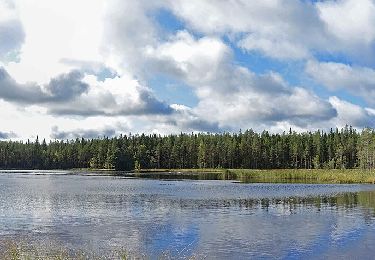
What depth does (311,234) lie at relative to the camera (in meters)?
37.7

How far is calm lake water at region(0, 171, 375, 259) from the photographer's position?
31641 mm

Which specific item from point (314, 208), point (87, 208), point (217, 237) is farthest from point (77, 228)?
point (314, 208)

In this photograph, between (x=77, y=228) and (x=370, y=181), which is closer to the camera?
(x=77, y=228)

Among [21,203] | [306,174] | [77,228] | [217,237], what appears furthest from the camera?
[306,174]

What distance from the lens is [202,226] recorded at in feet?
135

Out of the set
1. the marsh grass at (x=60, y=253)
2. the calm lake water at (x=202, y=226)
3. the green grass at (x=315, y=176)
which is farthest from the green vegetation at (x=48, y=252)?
the green grass at (x=315, y=176)

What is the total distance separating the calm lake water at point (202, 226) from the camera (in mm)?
31641

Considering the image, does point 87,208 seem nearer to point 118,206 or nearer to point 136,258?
point 118,206

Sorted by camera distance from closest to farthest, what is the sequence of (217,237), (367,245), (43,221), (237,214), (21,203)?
(367,245)
(217,237)
(43,221)
(237,214)
(21,203)

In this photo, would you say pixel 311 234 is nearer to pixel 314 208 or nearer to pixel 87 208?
pixel 314 208

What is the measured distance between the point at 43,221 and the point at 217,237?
674 inches

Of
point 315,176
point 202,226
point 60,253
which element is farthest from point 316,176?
point 60,253

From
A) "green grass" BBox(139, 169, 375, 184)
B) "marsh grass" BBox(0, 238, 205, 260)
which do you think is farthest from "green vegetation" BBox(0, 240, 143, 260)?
"green grass" BBox(139, 169, 375, 184)

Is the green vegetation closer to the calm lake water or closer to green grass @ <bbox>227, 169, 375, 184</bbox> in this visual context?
the calm lake water
